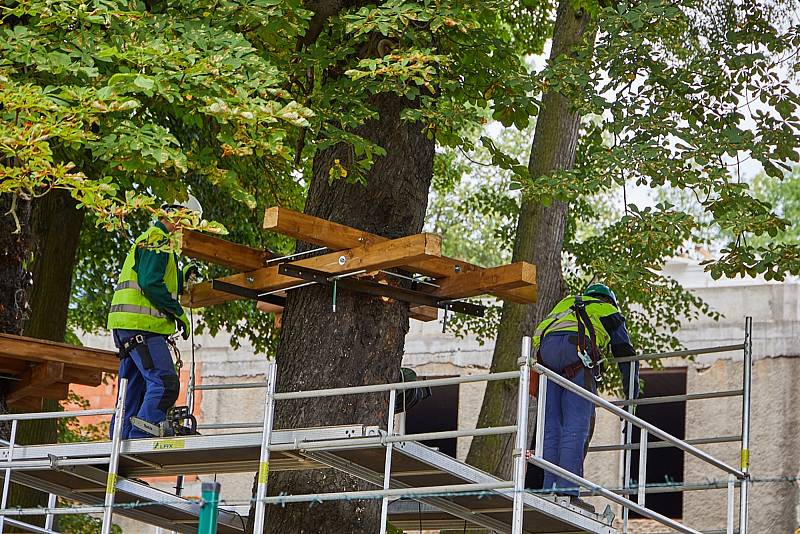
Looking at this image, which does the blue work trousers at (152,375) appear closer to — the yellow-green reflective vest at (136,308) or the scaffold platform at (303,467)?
the yellow-green reflective vest at (136,308)

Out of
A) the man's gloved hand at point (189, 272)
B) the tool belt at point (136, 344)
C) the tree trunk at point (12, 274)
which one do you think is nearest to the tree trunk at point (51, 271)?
the tree trunk at point (12, 274)

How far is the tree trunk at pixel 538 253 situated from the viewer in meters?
15.6

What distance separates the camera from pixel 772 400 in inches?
844

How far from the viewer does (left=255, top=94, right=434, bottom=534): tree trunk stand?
1029 centimetres

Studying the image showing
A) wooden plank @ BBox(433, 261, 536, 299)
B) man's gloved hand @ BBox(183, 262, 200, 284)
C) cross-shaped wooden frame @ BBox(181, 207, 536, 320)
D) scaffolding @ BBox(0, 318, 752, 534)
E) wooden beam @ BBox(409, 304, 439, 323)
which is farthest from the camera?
wooden beam @ BBox(409, 304, 439, 323)

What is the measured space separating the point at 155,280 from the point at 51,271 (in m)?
7.07

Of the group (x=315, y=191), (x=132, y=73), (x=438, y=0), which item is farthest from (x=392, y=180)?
(x=132, y=73)

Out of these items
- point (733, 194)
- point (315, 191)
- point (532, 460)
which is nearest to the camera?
point (532, 460)

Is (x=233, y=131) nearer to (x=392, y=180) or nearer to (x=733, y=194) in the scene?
(x=392, y=180)

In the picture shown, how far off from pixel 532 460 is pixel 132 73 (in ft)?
12.0

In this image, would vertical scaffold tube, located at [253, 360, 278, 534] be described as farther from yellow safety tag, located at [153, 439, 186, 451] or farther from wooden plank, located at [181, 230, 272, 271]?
wooden plank, located at [181, 230, 272, 271]

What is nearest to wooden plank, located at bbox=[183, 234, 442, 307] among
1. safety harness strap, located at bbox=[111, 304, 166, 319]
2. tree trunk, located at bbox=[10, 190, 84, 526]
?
safety harness strap, located at bbox=[111, 304, 166, 319]

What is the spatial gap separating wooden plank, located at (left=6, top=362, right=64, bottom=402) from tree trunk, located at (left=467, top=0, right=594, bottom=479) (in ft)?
17.1

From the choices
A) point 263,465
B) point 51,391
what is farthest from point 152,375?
point 51,391
